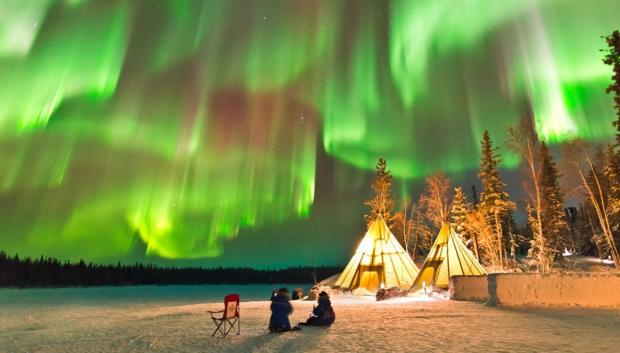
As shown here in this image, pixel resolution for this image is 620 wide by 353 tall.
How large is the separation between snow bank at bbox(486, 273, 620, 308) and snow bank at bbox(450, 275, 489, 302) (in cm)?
108

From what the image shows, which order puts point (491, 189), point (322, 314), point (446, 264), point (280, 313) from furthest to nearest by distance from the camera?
point (491, 189)
point (446, 264)
point (322, 314)
point (280, 313)

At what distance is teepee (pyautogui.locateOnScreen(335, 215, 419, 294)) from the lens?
96.8ft

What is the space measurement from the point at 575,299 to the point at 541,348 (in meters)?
10.4

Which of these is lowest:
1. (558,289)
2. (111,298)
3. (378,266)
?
(111,298)

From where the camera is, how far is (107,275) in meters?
112

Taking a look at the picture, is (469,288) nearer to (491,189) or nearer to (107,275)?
(491,189)

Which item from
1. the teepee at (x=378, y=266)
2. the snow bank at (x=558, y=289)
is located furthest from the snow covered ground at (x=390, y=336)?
the teepee at (x=378, y=266)

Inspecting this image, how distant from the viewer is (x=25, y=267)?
96.6 m

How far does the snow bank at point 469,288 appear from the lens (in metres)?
19.4

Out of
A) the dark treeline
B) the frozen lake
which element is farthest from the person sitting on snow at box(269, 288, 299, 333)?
the dark treeline

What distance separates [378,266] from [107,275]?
103 metres

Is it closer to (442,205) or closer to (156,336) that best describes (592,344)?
(156,336)

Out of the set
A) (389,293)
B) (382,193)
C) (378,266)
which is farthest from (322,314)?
(382,193)

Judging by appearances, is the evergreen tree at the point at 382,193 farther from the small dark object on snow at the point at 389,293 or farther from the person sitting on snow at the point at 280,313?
the person sitting on snow at the point at 280,313
